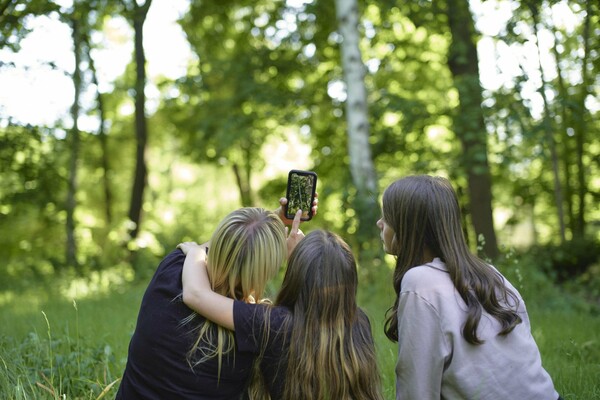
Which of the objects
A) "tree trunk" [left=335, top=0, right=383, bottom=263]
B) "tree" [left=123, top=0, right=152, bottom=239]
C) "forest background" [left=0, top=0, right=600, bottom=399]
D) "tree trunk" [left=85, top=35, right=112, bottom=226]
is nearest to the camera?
"forest background" [left=0, top=0, right=600, bottom=399]

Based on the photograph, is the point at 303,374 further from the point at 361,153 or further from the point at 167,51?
the point at 167,51

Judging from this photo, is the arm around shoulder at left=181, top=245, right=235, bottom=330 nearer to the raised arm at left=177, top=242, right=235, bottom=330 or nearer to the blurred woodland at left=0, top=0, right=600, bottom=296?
the raised arm at left=177, top=242, right=235, bottom=330

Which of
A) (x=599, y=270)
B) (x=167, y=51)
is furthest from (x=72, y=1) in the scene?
(x=599, y=270)

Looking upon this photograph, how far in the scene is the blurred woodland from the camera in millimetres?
9109

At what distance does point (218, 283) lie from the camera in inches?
110

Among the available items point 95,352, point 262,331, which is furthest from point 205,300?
point 95,352

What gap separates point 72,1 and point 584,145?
11312mm

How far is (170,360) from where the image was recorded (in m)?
2.75

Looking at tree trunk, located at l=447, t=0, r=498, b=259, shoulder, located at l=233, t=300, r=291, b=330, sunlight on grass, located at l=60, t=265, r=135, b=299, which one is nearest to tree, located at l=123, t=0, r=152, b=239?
sunlight on grass, located at l=60, t=265, r=135, b=299

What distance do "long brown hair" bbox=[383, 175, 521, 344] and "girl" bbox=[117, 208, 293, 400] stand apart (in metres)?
0.55

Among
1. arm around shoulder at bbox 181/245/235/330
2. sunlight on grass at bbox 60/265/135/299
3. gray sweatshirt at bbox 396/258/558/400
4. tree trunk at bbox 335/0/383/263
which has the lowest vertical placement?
sunlight on grass at bbox 60/265/135/299

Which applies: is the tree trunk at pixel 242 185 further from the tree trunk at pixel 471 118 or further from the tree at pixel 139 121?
the tree trunk at pixel 471 118

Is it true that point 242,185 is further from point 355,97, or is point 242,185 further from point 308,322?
point 308,322

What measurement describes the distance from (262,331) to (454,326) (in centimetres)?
83
